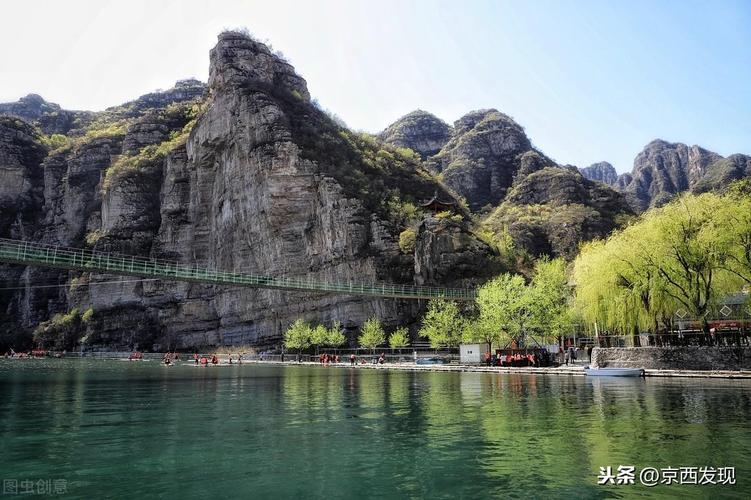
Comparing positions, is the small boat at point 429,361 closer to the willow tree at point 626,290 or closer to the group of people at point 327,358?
the group of people at point 327,358

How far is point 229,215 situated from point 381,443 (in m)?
105

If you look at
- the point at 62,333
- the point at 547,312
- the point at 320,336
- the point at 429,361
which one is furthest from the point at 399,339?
the point at 62,333

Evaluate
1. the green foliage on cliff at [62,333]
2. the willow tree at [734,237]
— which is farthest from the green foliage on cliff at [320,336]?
the green foliage on cliff at [62,333]

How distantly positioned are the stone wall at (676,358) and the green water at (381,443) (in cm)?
822

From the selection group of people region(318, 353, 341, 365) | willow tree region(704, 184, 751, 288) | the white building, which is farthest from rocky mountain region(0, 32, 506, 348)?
willow tree region(704, 184, 751, 288)

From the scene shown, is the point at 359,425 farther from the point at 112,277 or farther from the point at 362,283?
the point at 112,277

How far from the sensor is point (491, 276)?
88.6 m

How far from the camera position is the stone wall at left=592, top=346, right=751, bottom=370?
3606 centimetres

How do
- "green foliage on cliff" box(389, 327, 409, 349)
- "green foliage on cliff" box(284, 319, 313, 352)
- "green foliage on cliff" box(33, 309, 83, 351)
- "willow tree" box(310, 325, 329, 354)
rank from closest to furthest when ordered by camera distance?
1. "green foliage on cliff" box(389, 327, 409, 349)
2. "willow tree" box(310, 325, 329, 354)
3. "green foliage on cliff" box(284, 319, 313, 352)
4. "green foliage on cliff" box(33, 309, 83, 351)

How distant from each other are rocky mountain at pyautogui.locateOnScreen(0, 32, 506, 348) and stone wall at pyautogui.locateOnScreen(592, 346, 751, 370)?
1782 inches

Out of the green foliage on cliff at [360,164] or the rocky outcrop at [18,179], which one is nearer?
the green foliage on cliff at [360,164]

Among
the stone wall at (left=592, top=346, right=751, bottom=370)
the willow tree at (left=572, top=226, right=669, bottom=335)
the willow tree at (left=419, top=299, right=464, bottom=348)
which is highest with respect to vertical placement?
the willow tree at (left=572, top=226, right=669, bottom=335)

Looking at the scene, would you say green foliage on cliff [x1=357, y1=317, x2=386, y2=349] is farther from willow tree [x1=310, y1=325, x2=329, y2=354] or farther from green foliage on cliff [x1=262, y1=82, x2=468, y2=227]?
green foliage on cliff [x1=262, y1=82, x2=468, y2=227]

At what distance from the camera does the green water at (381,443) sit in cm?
1164
